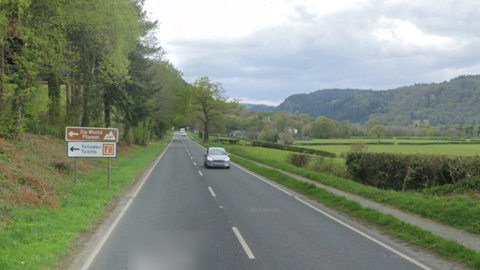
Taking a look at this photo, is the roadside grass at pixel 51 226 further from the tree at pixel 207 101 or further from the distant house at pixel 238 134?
the distant house at pixel 238 134

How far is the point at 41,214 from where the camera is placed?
8.65 metres

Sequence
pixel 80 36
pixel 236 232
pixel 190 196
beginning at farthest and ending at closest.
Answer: pixel 80 36 → pixel 190 196 → pixel 236 232

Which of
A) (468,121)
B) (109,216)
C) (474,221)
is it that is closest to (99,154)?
(109,216)

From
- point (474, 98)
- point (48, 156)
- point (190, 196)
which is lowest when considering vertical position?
point (190, 196)

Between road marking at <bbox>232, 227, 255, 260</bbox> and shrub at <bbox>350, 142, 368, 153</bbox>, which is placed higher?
shrub at <bbox>350, 142, 368, 153</bbox>

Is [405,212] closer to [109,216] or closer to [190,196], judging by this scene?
[190,196]

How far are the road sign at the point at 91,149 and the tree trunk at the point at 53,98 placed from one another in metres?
7.62

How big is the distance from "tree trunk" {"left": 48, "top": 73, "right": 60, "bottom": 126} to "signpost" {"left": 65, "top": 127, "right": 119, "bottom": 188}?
7.30 m

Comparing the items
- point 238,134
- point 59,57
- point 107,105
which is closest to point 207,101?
point 107,105

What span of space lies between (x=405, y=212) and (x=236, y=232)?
221 inches

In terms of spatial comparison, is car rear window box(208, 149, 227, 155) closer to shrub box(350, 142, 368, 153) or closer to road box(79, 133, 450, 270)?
shrub box(350, 142, 368, 153)

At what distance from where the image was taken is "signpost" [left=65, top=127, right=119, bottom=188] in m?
13.5

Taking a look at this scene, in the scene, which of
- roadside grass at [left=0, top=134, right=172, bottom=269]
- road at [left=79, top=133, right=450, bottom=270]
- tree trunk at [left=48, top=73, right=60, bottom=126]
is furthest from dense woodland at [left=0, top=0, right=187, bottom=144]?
road at [left=79, top=133, right=450, bottom=270]

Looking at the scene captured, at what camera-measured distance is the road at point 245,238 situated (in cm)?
632
